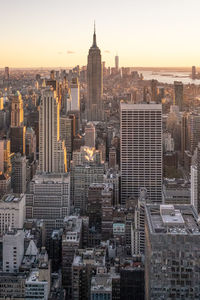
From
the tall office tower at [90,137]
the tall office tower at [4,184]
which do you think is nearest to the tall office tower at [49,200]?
the tall office tower at [4,184]

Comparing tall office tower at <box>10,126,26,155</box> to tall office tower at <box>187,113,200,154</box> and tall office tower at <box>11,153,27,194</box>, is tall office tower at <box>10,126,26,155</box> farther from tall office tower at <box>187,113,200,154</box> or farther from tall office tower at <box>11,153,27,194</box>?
tall office tower at <box>187,113,200,154</box>

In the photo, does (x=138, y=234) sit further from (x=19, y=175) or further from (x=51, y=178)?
(x=19, y=175)

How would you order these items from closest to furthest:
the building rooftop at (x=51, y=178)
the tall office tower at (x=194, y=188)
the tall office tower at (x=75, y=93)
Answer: the tall office tower at (x=194, y=188)
the building rooftop at (x=51, y=178)
the tall office tower at (x=75, y=93)

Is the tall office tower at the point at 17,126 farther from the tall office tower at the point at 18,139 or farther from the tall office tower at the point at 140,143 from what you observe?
the tall office tower at the point at 140,143

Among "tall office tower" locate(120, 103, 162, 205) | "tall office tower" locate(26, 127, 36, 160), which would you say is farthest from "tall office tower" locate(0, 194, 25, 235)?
"tall office tower" locate(26, 127, 36, 160)

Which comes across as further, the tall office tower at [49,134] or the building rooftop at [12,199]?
the tall office tower at [49,134]

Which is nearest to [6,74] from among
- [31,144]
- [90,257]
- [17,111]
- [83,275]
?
[31,144]

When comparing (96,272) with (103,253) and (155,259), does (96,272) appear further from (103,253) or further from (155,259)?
(155,259)
